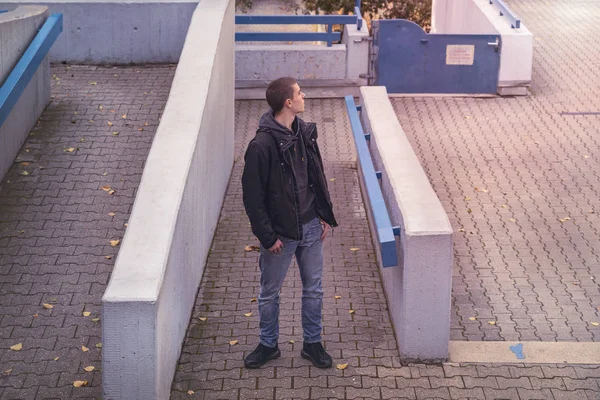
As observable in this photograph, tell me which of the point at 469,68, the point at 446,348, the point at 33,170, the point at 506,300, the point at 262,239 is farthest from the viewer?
the point at 469,68

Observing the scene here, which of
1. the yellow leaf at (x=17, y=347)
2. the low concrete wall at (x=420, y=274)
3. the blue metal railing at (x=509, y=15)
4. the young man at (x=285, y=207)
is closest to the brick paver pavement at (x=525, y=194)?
the low concrete wall at (x=420, y=274)

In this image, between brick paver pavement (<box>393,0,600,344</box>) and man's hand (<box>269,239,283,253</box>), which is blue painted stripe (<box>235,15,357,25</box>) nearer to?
brick paver pavement (<box>393,0,600,344</box>)

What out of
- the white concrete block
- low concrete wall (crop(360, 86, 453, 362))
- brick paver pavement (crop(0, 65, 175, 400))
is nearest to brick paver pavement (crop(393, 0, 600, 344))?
low concrete wall (crop(360, 86, 453, 362))

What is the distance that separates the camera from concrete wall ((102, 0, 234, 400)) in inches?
211

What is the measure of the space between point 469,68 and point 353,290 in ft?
24.6

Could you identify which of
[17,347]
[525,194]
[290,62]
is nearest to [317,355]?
[17,347]

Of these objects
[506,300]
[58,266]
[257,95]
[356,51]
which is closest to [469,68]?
[356,51]

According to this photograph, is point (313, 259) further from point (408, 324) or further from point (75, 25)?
point (75, 25)

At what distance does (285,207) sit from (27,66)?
400 cm

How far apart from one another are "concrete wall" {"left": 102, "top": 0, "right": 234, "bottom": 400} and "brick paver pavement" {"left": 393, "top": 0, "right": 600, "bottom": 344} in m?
2.09

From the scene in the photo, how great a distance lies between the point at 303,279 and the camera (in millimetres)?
6332

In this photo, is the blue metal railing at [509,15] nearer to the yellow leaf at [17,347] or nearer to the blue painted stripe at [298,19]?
the blue painted stripe at [298,19]

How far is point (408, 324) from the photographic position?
20.8 feet

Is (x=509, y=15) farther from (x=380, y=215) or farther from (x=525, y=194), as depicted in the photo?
(x=380, y=215)
